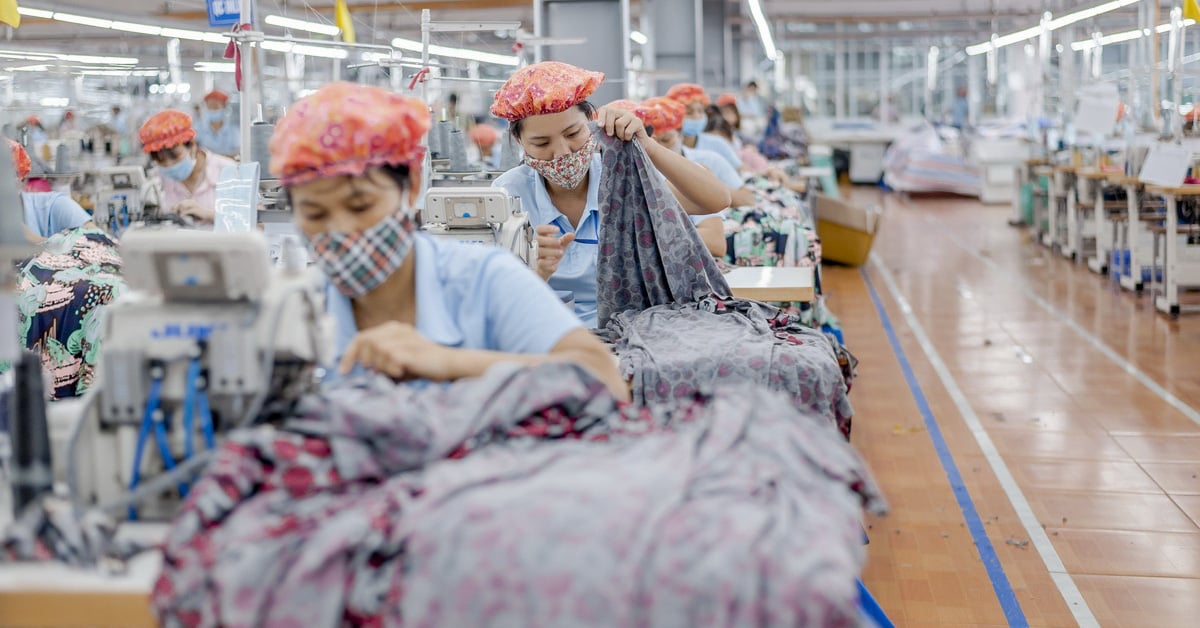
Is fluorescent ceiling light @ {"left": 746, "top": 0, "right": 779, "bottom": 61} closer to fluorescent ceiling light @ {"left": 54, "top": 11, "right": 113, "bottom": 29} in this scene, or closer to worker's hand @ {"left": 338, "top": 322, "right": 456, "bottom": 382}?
fluorescent ceiling light @ {"left": 54, "top": 11, "right": 113, "bottom": 29}

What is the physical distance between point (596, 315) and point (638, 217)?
0.97 feet

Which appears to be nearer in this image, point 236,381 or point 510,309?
point 236,381

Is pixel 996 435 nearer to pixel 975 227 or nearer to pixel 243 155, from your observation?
pixel 243 155

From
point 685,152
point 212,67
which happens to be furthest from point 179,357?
point 212,67

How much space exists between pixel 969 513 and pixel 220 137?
9637 millimetres

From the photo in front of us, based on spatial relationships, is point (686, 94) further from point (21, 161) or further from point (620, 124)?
point (620, 124)

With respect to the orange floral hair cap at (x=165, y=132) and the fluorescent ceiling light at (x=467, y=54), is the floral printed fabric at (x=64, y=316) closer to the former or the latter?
the orange floral hair cap at (x=165, y=132)

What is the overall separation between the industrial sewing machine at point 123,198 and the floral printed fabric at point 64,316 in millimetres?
865

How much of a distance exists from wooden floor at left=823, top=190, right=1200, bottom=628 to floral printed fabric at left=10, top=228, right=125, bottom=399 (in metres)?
2.45

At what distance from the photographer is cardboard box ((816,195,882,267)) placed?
962 cm

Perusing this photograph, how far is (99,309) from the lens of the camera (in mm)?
3762

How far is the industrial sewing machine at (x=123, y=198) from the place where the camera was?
4.80 metres

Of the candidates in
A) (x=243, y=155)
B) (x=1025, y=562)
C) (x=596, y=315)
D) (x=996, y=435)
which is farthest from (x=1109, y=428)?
(x=243, y=155)

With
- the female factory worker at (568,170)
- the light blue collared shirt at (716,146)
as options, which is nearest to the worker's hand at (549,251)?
the female factory worker at (568,170)
